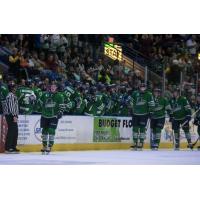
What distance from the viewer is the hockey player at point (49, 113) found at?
14.1m

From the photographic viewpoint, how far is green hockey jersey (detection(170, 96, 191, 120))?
15.8 meters

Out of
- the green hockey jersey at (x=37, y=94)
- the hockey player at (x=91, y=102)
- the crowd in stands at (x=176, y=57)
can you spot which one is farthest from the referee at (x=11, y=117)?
the crowd in stands at (x=176, y=57)

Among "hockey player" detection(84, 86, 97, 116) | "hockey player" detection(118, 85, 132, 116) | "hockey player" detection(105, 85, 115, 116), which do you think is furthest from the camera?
"hockey player" detection(118, 85, 132, 116)

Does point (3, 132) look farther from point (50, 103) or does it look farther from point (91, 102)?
point (91, 102)

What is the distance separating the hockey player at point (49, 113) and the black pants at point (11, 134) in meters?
0.51

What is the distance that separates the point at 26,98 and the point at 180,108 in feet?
10.5

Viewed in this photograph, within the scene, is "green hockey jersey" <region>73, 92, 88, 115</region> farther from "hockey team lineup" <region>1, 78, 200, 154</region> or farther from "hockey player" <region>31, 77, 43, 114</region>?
"hockey player" <region>31, 77, 43, 114</region>

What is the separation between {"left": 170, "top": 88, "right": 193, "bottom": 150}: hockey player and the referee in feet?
10.1

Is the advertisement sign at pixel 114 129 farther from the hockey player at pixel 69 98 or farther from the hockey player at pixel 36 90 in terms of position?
the hockey player at pixel 36 90

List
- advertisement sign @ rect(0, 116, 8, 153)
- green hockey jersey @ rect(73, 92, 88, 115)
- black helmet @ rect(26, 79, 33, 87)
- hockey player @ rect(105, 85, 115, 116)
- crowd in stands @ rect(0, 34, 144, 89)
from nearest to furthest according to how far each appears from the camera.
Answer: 1. advertisement sign @ rect(0, 116, 8, 153)
2. crowd in stands @ rect(0, 34, 144, 89)
3. black helmet @ rect(26, 79, 33, 87)
4. green hockey jersey @ rect(73, 92, 88, 115)
5. hockey player @ rect(105, 85, 115, 116)

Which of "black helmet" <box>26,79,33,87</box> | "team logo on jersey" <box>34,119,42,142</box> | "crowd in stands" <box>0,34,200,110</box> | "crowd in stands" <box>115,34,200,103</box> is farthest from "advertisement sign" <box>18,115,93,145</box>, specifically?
"crowd in stands" <box>115,34,200,103</box>

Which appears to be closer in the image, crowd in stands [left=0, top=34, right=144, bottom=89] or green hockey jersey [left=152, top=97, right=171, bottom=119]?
crowd in stands [left=0, top=34, right=144, bottom=89]
